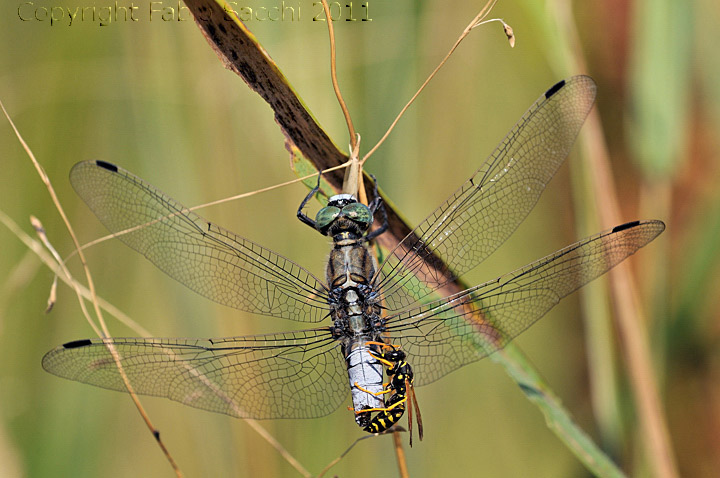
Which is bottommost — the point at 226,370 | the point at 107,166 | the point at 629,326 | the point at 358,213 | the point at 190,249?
the point at 629,326

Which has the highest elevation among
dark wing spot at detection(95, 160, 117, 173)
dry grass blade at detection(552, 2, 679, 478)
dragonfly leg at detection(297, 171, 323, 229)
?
dark wing spot at detection(95, 160, 117, 173)

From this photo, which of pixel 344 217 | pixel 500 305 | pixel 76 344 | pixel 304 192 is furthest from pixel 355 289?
pixel 76 344

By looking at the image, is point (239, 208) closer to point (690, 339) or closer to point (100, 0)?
point (100, 0)

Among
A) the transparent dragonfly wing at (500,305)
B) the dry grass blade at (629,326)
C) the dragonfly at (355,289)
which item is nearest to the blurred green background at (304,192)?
the dry grass blade at (629,326)

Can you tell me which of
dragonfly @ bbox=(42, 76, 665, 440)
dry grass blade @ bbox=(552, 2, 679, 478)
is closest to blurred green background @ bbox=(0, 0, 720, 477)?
dry grass blade @ bbox=(552, 2, 679, 478)

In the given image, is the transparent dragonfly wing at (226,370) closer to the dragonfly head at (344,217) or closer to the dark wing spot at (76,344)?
the dark wing spot at (76,344)

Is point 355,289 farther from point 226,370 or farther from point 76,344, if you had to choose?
point 76,344

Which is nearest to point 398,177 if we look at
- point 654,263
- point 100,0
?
point 654,263

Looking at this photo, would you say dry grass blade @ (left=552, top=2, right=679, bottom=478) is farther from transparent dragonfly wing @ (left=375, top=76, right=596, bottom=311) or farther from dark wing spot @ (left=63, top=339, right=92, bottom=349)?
dark wing spot @ (left=63, top=339, right=92, bottom=349)
